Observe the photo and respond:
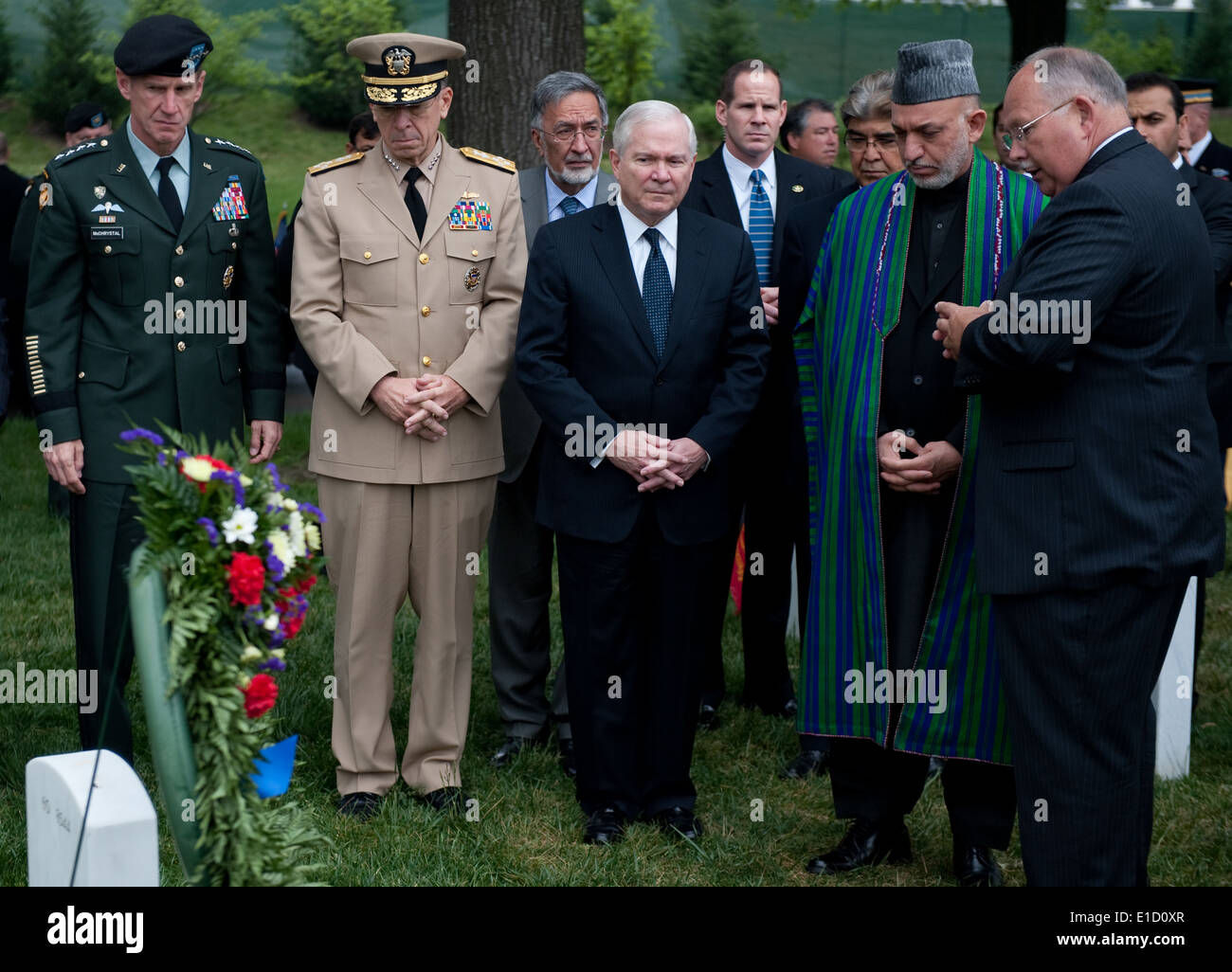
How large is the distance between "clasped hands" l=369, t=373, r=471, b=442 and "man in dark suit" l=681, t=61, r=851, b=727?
46.2 inches

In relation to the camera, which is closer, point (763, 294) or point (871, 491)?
point (871, 491)

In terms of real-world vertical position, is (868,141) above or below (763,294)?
above

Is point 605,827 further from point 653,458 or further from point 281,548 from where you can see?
point 281,548

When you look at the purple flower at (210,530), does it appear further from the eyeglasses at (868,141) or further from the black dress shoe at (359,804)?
the eyeglasses at (868,141)

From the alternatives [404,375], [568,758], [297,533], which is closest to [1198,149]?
[568,758]

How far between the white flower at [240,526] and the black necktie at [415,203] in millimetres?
2002

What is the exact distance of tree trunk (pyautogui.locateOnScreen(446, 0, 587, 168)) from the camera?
7129 millimetres

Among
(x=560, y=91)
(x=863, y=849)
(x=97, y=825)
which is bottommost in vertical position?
(x=863, y=849)

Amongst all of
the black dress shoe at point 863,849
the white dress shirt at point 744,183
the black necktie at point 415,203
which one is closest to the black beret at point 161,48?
the black necktie at point 415,203

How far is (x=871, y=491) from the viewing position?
→ 4191 millimetres

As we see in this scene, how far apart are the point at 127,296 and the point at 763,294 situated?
2131mm
